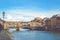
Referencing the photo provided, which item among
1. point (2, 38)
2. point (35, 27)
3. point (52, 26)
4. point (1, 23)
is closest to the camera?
point (2, 38)

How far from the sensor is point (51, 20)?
12375cm

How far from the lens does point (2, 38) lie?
23969mm

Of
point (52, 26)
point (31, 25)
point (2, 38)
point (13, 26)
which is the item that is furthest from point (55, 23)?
point (2, 38)

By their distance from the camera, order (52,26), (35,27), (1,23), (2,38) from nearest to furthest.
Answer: (2,38)
(1,23)
(52,26)
(35,27)

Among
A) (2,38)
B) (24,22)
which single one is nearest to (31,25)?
(24,22)

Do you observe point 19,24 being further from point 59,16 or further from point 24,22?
point 59,16

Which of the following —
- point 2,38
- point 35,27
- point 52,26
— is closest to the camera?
point 2,38

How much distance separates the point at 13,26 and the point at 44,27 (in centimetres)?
1715

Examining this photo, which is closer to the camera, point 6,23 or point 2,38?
point 2,38

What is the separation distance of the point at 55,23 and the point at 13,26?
23.1 metres

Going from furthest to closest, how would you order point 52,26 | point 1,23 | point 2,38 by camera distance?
point 52,26 → point 1,23 → point 2,38

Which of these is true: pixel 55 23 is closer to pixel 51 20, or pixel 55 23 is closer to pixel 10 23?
pixel 51 20

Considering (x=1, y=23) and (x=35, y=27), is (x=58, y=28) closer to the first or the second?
(x=35, y=27)

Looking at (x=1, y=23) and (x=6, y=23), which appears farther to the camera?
(x=6, y=23)
